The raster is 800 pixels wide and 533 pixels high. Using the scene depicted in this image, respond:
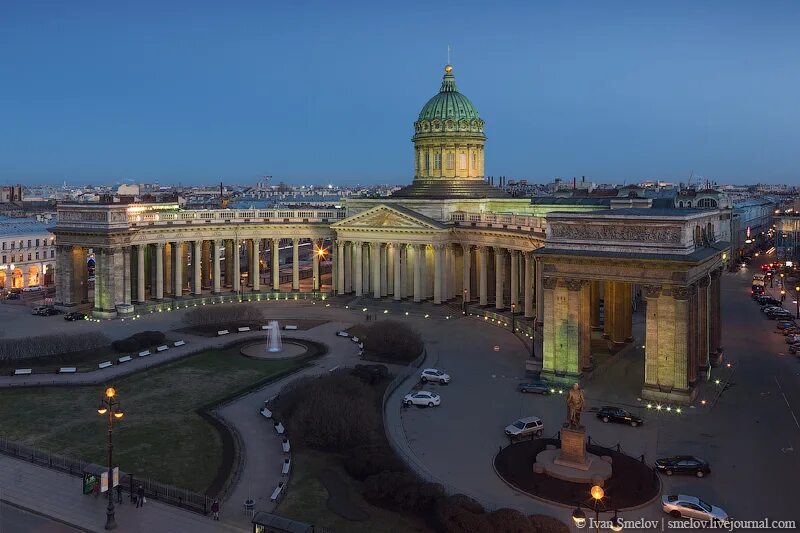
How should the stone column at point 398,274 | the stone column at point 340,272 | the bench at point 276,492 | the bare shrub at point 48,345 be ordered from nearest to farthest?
1. the bench at point 276,492
2. the bare shrub at point 48,345
3. the stone column at point 398,274
4. the stone column at point 340,272

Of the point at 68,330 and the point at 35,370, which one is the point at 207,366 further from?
the point at 68,330

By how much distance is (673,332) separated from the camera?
47312 mm

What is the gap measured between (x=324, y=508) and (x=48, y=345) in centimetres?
3854

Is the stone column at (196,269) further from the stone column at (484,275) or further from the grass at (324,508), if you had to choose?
the grass at (324,508)

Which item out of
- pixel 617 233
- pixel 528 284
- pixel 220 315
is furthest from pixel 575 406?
pixel 220 315

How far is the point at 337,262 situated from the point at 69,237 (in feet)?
105

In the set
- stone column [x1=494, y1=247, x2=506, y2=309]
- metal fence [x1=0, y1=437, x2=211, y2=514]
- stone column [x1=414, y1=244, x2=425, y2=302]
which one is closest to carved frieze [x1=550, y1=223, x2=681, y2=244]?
stone column [x1=494, y1=247, x2=506, y2=309]

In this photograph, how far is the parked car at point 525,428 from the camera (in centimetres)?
4072

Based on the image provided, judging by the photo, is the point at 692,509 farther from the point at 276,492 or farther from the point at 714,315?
the point at 714,315

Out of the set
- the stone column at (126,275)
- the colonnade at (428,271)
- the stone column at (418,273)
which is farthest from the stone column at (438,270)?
the stone column at (126,275)

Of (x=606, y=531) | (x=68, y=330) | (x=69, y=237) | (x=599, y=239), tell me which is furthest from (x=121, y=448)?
(x=69, y=237)

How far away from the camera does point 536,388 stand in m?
49.9

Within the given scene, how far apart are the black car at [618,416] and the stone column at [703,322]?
11.6m

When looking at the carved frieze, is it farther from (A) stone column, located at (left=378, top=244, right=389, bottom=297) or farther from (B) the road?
(A) stone column, located at (left=378, top=244, right=389, bottom=297)
